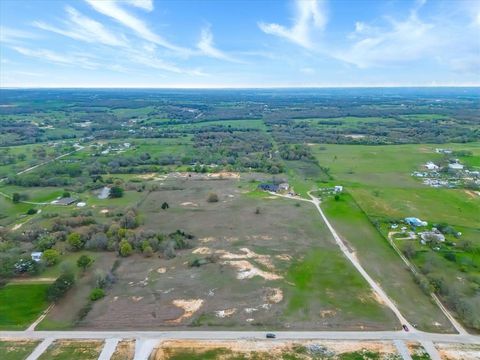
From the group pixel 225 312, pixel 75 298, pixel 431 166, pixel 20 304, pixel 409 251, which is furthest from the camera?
pixel 431 166

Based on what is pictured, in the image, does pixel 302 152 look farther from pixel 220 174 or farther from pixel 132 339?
pixel 132 339

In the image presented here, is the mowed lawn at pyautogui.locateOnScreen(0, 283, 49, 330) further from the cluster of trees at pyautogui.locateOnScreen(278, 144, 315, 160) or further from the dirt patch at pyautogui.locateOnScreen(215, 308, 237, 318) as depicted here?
the cluster of trees at pyautogui.locateOnScreen(278, 144, 315, 160)

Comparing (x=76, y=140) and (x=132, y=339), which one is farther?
(x=76, y=140)

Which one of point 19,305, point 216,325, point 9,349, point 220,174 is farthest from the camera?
point 220,174

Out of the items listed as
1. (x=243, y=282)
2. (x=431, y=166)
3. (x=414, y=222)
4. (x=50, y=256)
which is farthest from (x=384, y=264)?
(x=431, y=166)

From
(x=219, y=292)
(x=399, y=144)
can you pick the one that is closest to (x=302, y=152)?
(x=399, y=144)

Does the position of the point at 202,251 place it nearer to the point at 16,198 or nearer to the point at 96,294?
the point at 96,294

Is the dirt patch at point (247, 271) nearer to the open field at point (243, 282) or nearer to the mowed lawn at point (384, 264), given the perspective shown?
the open field at point (243, 282)
